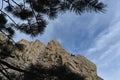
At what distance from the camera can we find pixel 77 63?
65.9 metres

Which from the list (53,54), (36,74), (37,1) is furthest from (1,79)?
(53,54)

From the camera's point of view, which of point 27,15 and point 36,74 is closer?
point 36,74

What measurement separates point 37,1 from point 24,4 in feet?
1.06

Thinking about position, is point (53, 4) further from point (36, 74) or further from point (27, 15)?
point (36, 74)

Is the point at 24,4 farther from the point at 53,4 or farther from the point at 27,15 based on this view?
the point at 53,4

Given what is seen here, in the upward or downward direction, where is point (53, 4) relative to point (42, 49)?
downward

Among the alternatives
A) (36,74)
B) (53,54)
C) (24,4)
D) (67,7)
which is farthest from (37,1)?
(53,54)

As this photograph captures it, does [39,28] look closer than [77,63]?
Yes

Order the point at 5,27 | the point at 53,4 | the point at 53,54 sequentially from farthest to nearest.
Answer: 1. the point at 53,54
2. the point at 5,27
3. the point at 53,4

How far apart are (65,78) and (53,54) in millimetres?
59460

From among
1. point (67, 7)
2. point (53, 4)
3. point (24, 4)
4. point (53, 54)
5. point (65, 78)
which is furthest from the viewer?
point (53, 54)

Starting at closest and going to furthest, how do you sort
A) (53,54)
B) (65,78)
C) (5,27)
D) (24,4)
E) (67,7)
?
1. (65,78)
2. (67,7)
3. (24,4)
4. (5,27)
5. (53,54)

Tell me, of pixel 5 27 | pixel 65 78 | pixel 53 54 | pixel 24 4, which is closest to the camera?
pixel 65 78

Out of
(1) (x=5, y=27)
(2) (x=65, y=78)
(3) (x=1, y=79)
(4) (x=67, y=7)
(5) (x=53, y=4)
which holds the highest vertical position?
(1) (x=5, y=27)
